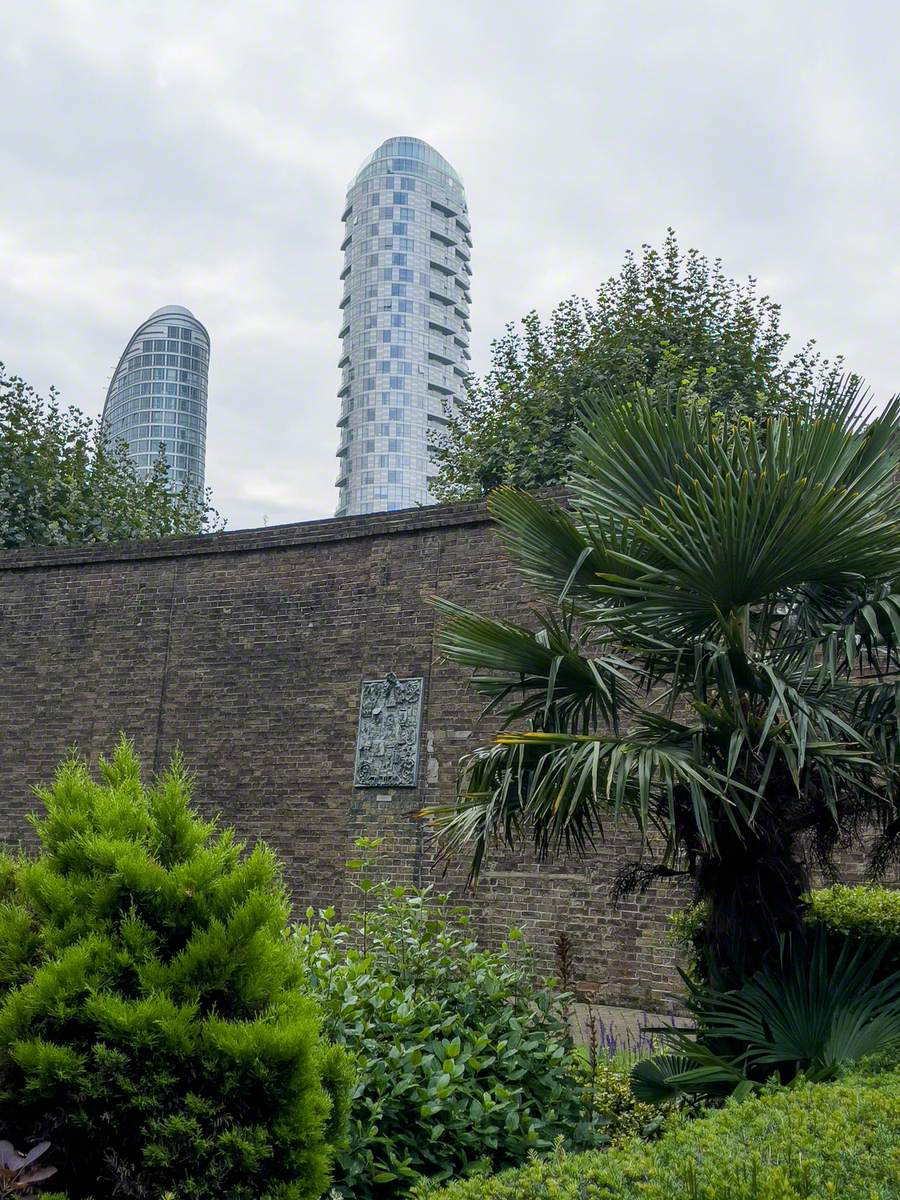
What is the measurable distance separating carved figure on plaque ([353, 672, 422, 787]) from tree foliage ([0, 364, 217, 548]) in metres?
9.26

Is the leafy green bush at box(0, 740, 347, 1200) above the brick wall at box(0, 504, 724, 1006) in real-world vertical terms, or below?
below

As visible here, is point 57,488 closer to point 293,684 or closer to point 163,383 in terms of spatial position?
point 293,684

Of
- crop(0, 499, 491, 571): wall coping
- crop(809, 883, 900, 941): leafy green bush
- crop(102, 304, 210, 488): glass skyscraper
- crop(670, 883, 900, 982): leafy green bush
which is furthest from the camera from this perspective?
crop(102, 304, 210, 488): glass skyscraper

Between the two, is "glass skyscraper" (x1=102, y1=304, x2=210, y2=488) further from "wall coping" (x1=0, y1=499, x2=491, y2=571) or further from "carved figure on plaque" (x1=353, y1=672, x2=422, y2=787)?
"carved figure on plaque" (x1=353, y1=672, x2=422, y2=787)

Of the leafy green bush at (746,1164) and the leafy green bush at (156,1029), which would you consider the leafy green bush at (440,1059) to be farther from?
the leafy green bush at (746,1164)

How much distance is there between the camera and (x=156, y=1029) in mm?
3533

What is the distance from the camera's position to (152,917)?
149 inches

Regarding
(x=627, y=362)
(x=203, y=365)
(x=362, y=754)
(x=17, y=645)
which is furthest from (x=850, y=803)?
(x=203, y=365)

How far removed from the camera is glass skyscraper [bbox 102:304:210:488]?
434 ft

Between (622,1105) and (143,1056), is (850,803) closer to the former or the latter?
(622,1105)

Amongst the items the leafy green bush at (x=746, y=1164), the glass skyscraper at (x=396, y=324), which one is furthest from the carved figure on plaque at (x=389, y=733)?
the glass skyscraper at (x=396, y=324)

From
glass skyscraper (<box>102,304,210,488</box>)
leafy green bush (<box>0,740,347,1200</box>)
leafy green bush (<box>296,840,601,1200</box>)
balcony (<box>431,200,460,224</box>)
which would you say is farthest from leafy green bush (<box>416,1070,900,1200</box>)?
glass skyscraper (<box>102,304,210,488</box>)

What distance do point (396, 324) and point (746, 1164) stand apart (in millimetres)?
115126

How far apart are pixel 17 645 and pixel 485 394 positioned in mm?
8886
